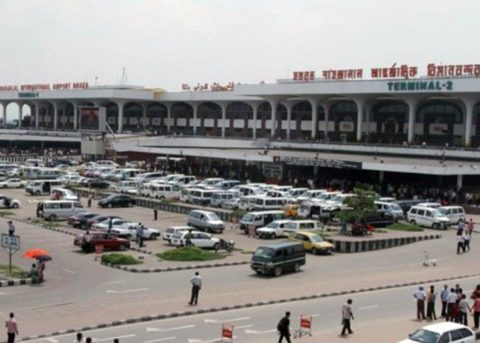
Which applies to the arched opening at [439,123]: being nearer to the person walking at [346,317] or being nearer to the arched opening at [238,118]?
the arched opening at [238,118]

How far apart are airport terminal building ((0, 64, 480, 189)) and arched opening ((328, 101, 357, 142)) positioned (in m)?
0.13

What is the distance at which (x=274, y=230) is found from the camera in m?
47.8

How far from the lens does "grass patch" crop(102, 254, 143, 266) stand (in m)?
37.0

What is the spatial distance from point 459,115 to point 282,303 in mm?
62148

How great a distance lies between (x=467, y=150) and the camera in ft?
249

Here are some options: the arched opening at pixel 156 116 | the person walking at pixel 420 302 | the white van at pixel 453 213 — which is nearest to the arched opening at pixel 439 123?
the white van at pixel 453 213

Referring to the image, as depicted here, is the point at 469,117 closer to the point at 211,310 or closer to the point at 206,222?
the point at 206,222

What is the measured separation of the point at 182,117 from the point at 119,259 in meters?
98.0

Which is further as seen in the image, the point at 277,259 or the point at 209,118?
the point at 209,118

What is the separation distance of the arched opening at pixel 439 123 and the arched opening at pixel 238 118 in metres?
36.3

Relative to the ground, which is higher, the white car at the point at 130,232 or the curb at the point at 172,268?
the white car at the point at 130,232

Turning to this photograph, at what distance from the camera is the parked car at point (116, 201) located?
207 feet

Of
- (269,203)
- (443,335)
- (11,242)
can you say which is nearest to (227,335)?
(443,335)

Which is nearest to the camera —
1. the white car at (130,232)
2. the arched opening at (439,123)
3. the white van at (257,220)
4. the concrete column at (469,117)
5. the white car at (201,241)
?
the white car at (201,241)
